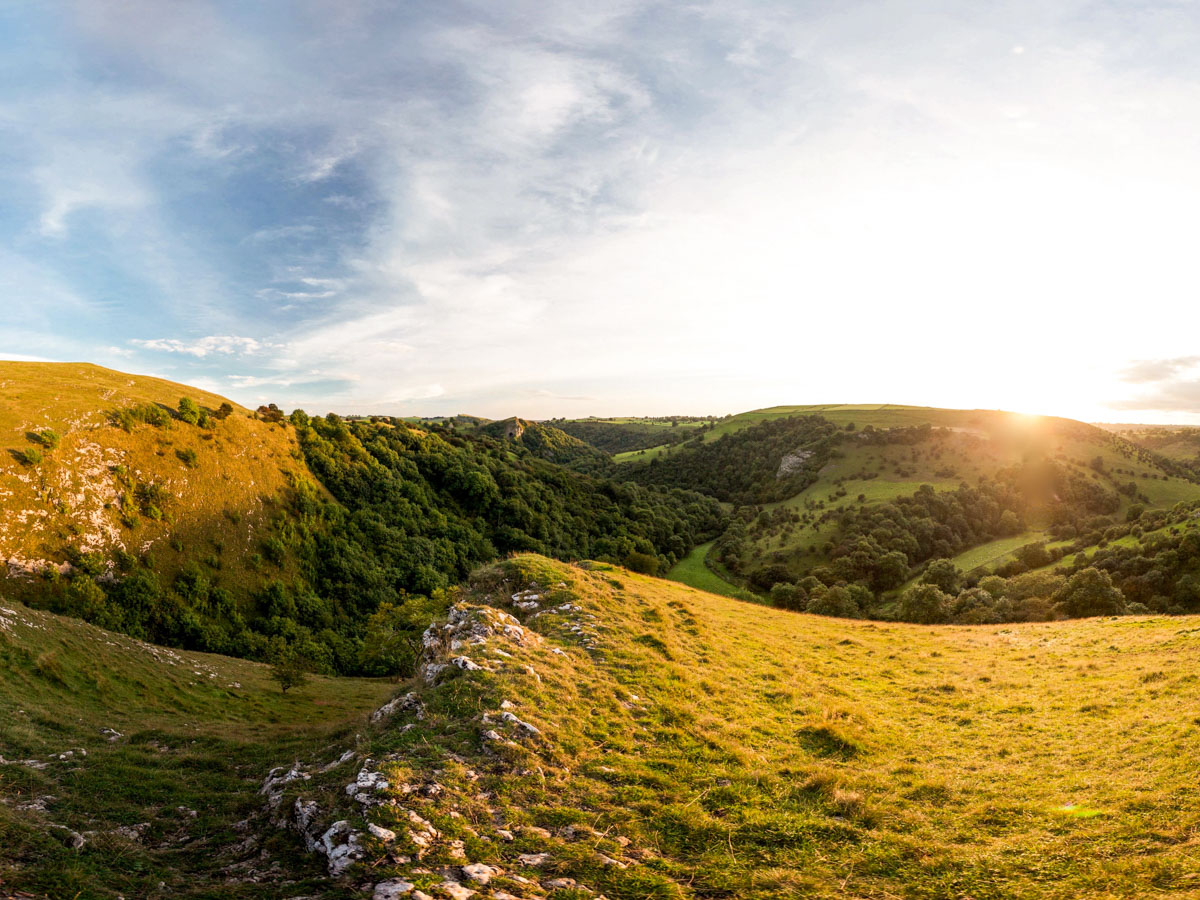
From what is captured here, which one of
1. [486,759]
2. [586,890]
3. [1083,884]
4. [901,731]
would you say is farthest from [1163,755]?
[486,759]

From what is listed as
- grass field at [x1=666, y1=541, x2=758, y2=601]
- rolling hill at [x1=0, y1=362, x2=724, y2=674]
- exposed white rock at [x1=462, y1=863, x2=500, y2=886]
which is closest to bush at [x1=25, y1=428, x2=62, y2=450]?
rolling hill at [x1=0, y1=362, x2=724, y2=674]

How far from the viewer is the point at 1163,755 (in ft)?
37.3

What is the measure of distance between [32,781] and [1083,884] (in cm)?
2258

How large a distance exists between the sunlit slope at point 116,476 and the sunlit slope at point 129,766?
24207mm

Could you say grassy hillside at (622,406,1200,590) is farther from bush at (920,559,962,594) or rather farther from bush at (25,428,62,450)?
bush at (25,428,62,450)

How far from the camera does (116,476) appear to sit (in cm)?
5234

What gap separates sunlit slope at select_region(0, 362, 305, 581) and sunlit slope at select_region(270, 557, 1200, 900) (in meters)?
52.6

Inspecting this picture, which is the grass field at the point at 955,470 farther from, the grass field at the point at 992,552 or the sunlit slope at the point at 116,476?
the sunlit slope at the point at 116,476

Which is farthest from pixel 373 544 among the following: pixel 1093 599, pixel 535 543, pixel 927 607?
pixel 1093 599

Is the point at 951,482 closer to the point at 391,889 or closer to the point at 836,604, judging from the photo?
the point at 836,604

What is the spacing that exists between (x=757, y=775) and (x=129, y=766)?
1830cm

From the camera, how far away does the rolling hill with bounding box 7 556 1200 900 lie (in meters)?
7.79

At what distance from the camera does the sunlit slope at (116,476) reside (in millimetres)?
44750

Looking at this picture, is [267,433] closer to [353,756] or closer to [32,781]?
[32,781]
